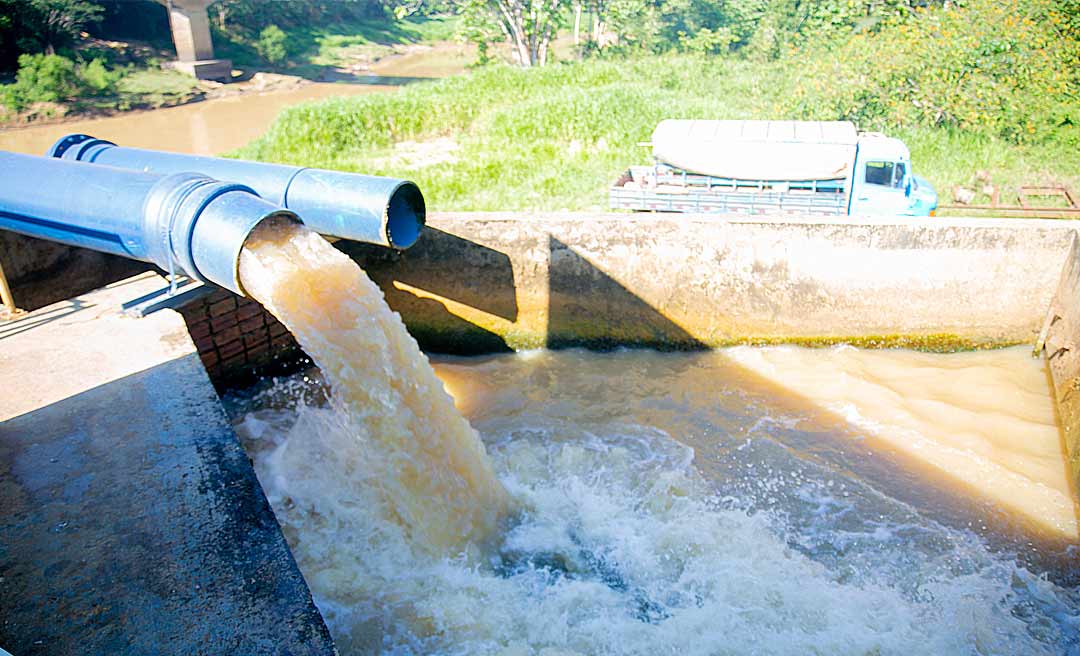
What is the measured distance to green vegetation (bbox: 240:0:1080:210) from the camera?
9328 mm

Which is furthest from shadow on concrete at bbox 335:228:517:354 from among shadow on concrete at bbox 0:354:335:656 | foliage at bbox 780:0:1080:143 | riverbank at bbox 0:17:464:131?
riverbank at bbox 0:17:464:131

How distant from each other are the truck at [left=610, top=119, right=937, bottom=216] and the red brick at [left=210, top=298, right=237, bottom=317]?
149 inches

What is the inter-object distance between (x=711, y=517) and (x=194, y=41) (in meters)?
23.1

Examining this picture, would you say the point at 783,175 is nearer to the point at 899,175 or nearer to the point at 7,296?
the point at 899,175

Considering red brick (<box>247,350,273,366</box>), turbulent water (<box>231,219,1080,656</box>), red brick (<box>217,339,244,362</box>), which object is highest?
red brick (<box>217,339,244,362</box>)

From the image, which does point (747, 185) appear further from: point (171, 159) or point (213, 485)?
point (213, 485)

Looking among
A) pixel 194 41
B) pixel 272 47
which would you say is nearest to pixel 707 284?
pixel 194 41

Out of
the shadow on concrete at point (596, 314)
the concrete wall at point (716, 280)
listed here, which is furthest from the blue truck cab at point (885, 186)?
the shadow on concrete at point (596, 314)

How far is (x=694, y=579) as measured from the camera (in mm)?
3955

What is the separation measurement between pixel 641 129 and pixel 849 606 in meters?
8.69

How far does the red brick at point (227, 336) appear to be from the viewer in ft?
18.0

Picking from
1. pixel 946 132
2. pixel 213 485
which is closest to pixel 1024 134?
pixel 946 132

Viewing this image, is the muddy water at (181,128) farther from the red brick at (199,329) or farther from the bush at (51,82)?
the red brick at (199,329)

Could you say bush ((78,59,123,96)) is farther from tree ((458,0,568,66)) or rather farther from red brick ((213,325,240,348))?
red brick ((213,325,240,348))
